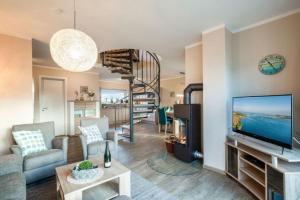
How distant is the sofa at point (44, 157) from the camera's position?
7.30 feet

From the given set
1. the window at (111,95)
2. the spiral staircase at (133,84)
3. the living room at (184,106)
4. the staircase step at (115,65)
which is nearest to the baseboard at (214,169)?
the living room at (184,106)

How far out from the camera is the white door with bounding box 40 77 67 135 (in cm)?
511

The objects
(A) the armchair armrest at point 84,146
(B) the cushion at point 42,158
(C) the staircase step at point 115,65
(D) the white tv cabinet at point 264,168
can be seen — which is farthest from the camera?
(C) the staircase step at point 115,65

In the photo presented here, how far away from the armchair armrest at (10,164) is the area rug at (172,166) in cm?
201

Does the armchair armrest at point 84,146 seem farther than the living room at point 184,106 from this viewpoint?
Yes

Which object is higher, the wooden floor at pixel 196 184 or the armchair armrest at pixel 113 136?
the armchair armrest at pixel 113 136

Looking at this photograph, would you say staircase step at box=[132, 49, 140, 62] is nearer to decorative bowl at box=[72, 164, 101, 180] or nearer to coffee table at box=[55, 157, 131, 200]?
coffee table at box=[55, 157, 131, 200]

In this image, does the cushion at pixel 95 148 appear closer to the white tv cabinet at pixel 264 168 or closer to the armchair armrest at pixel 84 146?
the armchair armrest at pixel 84 146

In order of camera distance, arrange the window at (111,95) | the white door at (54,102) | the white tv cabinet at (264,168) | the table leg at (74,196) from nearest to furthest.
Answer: the table leg at (74,196) → the white tv cabinet at (264,168) → the white door at (54,102) → the window at (111,95)

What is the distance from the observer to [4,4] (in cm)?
202

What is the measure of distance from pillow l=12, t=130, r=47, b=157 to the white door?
294cm

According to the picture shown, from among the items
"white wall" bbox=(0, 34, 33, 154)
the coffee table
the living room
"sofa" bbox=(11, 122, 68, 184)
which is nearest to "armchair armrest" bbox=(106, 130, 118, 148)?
the living room

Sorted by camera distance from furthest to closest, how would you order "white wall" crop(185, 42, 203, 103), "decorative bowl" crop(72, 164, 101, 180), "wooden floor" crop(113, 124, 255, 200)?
"white wall" crop(185, 42, 203, 103), "wooden floor" crop(113, 124, 255, 200), "decorative bowl" crop(72, 164, 101, 180)

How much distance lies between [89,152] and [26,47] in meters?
2.43
